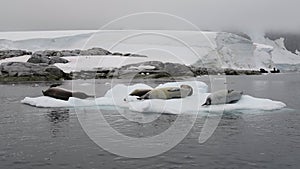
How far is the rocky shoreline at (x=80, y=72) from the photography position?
4569 centimetres

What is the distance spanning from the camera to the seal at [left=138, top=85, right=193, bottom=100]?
57.7 feet

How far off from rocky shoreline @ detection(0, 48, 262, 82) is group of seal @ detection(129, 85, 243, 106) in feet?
97.1

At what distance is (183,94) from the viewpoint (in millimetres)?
17953

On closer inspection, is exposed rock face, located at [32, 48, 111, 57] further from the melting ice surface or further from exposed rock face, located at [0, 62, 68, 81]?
the melting ice surface

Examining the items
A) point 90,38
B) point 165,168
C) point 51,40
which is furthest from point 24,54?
point 165,168

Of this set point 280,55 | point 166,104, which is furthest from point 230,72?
point 166,104

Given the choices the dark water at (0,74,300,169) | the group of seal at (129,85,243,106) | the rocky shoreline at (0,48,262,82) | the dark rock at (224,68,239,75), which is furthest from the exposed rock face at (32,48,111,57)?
the dark water at (0,74,300,169)

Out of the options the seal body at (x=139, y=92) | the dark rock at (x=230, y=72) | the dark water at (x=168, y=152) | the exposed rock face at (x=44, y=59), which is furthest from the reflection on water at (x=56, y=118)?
the dark rock at (x=230, y=72)

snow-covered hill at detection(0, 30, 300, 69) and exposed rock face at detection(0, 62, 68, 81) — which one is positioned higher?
snow-covered hill at detection(0, 30, 300, 69)

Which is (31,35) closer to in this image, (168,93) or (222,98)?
(168,93)

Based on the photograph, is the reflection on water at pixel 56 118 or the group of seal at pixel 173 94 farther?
the group of seal at pixel 173 94

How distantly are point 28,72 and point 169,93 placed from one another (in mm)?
32345

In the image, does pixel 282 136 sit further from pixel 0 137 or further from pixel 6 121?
pixel 6 121

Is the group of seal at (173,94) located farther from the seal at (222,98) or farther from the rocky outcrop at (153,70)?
the rocky outcrop at (153,70)
